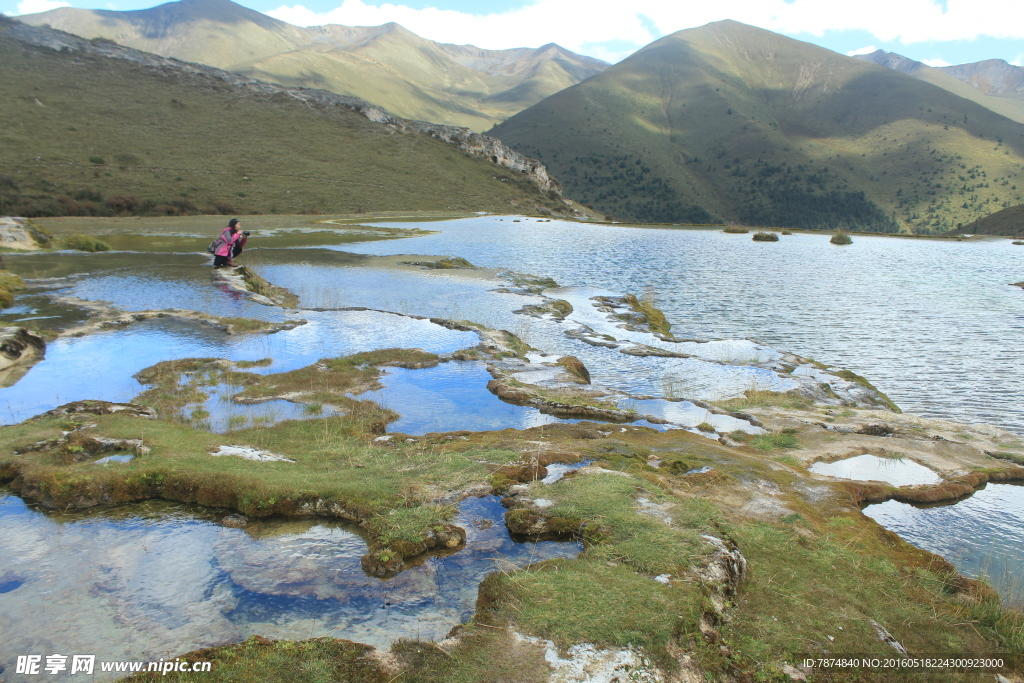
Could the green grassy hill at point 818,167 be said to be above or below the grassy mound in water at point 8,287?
above

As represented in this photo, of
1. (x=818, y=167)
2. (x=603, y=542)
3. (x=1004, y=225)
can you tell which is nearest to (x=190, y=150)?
(x=603, y=542)

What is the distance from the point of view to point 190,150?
3095 inches

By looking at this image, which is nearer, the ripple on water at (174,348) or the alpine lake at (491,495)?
the alpine lake at (491,495)

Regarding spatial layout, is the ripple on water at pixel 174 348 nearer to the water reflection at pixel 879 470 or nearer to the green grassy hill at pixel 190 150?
the water reflection at pixel 879 470

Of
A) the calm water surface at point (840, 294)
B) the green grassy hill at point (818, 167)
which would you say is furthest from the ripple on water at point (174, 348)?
the green grassy hill at point (818, 167)

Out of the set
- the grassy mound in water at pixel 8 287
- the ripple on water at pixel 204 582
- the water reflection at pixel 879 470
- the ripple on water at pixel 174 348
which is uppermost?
the water reflection at pixel 879 470

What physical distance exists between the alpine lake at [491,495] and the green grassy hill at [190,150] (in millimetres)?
50846

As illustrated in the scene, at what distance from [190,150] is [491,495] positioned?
87808mm

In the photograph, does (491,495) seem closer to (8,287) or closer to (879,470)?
(879,470)

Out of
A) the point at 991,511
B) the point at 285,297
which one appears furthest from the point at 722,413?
the point at 285,297

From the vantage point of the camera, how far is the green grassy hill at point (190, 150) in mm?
62594

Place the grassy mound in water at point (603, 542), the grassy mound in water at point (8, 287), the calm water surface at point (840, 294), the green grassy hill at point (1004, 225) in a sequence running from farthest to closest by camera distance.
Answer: the green grassy hill at point (1004, 225)
the grassy mound in water at point (8, 287)
the calm water surface at point (840, 294)
the grassy mound in water at point (603, 542)

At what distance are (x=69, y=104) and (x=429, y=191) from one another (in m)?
49.8

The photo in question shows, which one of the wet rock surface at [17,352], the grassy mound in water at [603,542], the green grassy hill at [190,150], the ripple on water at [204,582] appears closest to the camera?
the grassy mound in water at [603,542]
